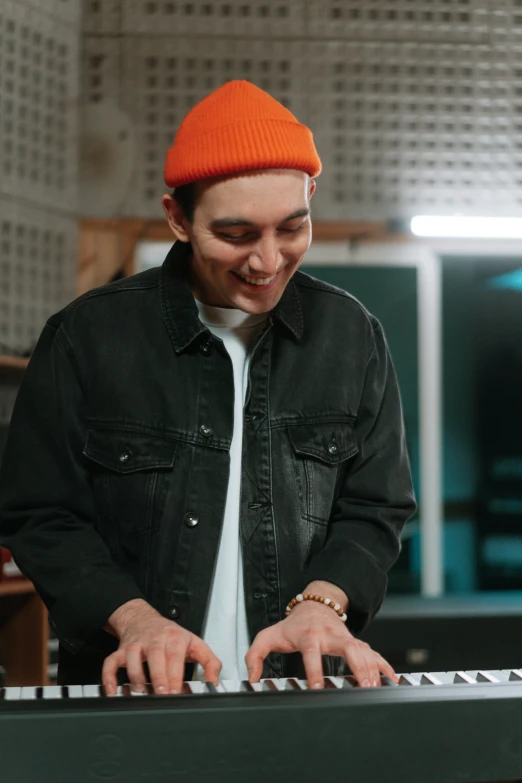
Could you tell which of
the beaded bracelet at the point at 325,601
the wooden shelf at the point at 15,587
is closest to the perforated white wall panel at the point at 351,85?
the wooden shelf at the point at 15,587

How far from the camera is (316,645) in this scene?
1.16 m

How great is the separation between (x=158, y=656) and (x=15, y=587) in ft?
9.22

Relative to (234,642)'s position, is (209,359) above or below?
above

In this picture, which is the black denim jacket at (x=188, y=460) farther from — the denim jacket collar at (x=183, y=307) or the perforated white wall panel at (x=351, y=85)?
the perforated white wall panel at (x=351, y=85)

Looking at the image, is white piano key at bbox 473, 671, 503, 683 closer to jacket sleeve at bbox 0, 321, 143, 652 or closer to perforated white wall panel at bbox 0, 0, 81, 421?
jacket sleeve at bbox 0, 321, 143, 652

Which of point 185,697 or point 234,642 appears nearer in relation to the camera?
point 185,697

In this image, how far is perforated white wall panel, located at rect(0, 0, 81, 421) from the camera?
4.55 metres

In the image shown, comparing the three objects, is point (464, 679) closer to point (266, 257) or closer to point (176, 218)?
point (266, 257)

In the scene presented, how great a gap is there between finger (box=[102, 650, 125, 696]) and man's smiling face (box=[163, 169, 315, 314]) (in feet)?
1.73

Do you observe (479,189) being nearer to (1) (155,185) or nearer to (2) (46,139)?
(1) (155,185)

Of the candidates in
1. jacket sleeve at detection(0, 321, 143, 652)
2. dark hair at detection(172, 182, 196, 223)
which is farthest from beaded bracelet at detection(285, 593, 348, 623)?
dark hair at detection(172, 182, 196, 223)

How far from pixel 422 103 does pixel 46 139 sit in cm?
187

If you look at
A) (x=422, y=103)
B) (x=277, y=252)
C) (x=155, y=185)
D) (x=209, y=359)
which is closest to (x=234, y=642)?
(x=209, y=359)

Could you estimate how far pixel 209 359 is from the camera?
1.54m
